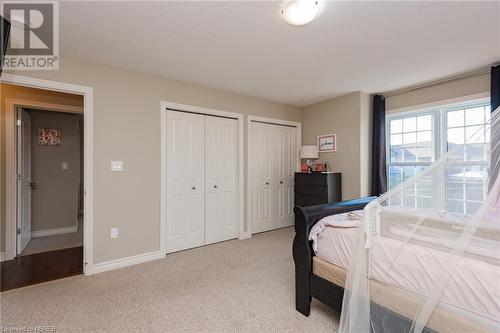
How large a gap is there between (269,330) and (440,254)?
4.08ft

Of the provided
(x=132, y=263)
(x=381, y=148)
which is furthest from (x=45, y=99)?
(x=381, y=148)

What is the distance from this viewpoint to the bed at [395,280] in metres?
1.07

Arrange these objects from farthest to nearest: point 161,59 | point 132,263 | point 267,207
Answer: point 267,207, point 132,263, point 161,59

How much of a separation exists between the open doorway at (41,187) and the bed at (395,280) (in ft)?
8.38

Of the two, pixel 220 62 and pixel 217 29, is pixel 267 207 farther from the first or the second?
pixel 217 29

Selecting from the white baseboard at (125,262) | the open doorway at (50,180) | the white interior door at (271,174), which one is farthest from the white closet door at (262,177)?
the open doorway at (50,180)

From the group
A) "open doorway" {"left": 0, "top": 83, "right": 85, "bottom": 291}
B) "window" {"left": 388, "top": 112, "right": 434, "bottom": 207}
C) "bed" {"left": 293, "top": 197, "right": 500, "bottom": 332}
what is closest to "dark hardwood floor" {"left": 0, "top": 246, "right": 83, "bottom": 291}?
"open doorway" {"left": 0, "top": 83, "right": 85, "bottom": 291}

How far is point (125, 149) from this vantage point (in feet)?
9.26

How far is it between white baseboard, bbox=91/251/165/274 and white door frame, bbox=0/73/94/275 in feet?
0.29

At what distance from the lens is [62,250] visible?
3.35 meters

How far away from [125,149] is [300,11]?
240 centimetres

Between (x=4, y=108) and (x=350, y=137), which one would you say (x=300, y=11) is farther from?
(x=4, y=108)

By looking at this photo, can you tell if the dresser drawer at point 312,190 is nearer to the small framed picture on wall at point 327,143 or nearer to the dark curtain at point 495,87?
the small framed picture on wall at point 327,143

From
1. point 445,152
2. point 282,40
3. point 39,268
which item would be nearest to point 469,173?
point 445,152
